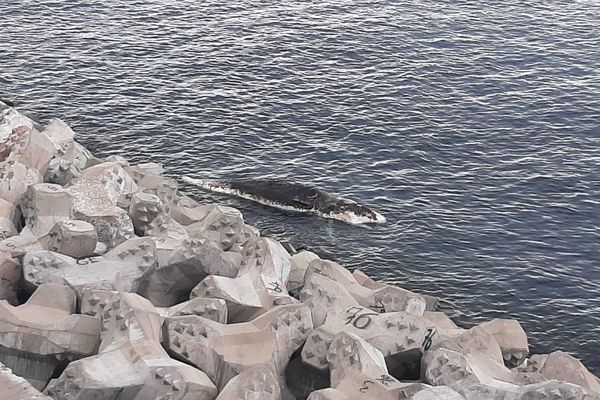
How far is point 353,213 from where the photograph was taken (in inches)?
1337

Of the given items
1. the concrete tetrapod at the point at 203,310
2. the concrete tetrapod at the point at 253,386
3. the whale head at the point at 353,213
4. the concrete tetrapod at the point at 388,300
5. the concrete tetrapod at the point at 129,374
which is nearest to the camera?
the concrete tetrapod at the point at 253,386

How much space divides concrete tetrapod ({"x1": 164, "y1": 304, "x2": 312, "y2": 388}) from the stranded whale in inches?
583

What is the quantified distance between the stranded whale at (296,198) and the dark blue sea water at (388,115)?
1.62ft

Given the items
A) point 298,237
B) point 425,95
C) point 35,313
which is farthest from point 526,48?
point 35,313

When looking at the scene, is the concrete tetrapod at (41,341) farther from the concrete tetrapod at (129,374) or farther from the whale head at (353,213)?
the whale head at (353,213)

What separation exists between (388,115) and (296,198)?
28.5 feet

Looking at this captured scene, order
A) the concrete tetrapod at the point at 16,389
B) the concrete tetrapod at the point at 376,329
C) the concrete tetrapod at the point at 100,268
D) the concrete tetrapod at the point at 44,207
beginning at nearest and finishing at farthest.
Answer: the concrete tetrapod at the point at 16,389 → the concrete tetrapod at the point at 376,329 → the concrete tetrapod at the point at 100,268 → the concrete tetrapod at the point at 44,207

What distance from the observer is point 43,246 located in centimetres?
2150

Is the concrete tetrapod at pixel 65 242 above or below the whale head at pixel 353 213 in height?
above

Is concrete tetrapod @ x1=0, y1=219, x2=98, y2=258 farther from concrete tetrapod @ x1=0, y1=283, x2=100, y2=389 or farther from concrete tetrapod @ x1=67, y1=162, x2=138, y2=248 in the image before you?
concrete tetrapod @ x1=0, y1=283, x2=100, y2=389

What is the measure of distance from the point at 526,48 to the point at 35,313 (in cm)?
3613

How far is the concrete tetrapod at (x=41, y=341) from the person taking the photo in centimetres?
1794

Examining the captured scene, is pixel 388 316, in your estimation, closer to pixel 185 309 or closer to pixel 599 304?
pixel 185 309

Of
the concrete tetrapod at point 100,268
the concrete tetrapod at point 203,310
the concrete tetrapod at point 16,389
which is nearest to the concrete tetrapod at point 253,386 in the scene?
the concrete tetrapod at point 203,310
